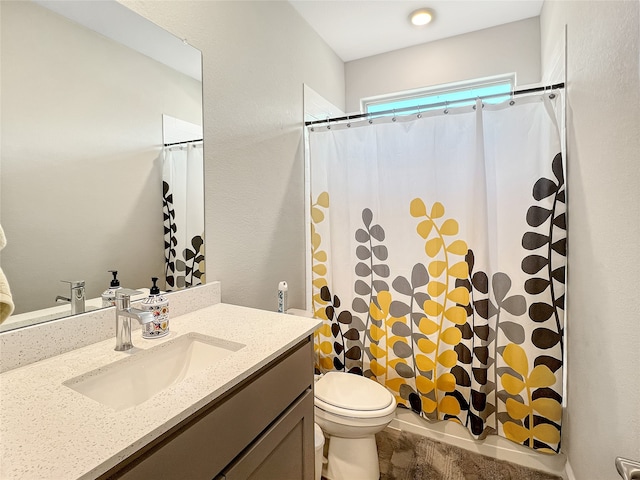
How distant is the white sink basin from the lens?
32.3 inches

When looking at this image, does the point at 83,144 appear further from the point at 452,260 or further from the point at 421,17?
the point at 421,17

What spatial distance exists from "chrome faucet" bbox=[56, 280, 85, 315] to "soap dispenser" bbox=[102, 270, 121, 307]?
66 mm

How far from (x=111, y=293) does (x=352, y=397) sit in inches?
46.7

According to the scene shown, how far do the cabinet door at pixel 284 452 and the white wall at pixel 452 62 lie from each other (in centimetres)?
248

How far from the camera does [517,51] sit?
2273 mm

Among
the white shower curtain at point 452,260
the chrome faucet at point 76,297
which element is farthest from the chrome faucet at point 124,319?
the white shower curtain at point 452,260

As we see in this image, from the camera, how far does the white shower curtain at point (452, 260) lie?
62.7 inches

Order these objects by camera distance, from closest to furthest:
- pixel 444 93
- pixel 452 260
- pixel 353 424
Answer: pixel 353 424 → pixel 452 260 → pixel 444 93

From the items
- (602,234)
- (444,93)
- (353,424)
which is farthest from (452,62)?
(353,424)

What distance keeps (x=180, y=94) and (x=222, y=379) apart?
1120 mm

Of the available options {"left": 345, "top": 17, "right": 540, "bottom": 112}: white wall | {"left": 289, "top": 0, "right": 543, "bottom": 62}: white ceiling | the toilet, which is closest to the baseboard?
the toilet

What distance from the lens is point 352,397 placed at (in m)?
1.59

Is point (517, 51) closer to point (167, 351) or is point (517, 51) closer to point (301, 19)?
point (301, 19)

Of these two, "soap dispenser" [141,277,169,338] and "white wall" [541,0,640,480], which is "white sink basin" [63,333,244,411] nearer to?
"soap dispenser" [141,277,169,338]
